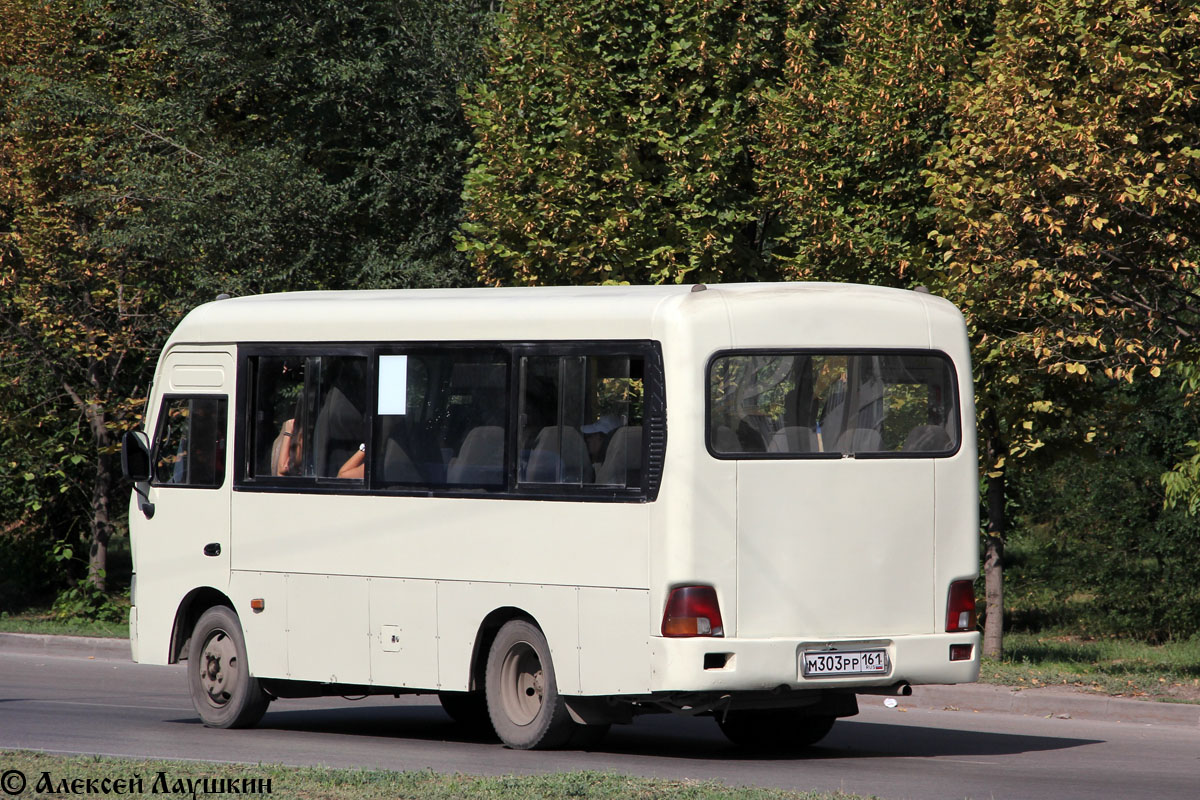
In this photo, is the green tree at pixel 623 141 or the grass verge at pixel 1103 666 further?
the green tree at pixel 623 141

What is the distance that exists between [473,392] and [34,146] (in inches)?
552

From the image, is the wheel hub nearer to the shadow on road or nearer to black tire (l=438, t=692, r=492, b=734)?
the shadow on road

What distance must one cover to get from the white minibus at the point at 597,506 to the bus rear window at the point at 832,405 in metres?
0.01

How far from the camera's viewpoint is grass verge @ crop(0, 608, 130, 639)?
71.1ft

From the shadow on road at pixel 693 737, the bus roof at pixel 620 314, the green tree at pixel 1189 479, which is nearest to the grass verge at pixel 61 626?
the shadow on road at pixel 693 737

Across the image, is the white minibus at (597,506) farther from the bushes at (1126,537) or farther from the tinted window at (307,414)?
the bushes at (1126,537)

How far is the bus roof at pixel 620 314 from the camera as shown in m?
10.4

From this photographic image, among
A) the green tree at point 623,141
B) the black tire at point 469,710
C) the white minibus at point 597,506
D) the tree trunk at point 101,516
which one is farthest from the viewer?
the tree trunk at point 101,516

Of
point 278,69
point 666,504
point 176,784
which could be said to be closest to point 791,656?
point 666,504

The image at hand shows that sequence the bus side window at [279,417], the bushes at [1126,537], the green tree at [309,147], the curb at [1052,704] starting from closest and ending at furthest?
the bus side window at [279,417] < the curb at [1052,704] < the green tree at [309,147] < the bushes at [1126,537]

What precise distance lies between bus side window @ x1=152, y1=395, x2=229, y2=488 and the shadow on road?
1.86 m

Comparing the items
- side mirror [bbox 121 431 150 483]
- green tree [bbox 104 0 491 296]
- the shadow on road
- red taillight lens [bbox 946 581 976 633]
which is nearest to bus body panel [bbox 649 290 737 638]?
red taillight lens [bbox 946 581 976 633]

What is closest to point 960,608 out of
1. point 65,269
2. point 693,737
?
point 693,737

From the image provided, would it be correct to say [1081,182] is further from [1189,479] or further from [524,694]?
[524,694]
